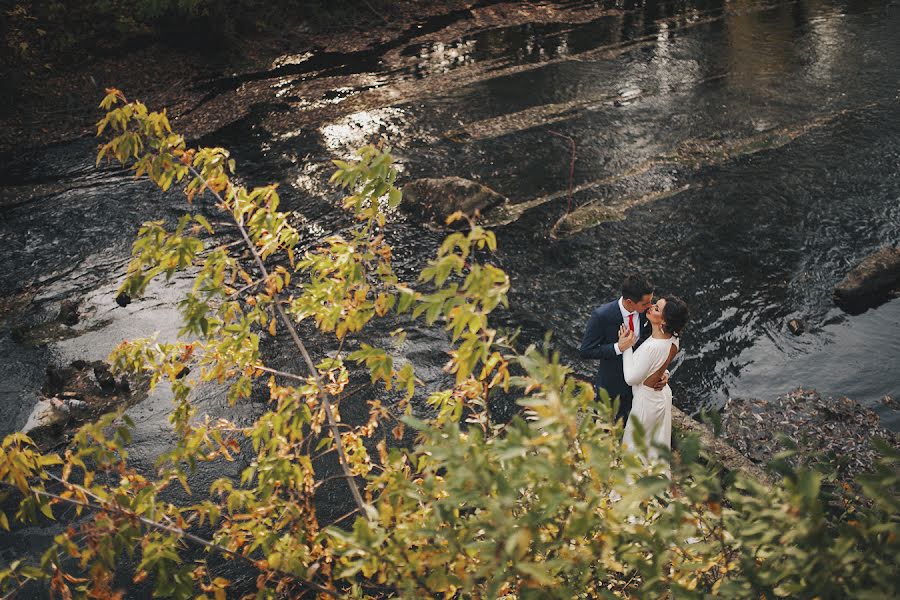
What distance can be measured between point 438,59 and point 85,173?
8326mm

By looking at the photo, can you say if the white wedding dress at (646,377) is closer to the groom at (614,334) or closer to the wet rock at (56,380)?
the groom at (614,334)

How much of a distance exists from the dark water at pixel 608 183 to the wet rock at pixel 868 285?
0.17 metres

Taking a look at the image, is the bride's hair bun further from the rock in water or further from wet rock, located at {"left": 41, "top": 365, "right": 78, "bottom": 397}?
wet rock, located at {"left": 41, "top": 365, "right": 78, "bottom": 397}

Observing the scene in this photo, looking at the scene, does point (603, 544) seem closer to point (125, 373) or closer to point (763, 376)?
point (763, 376)

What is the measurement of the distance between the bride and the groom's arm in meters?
0.15

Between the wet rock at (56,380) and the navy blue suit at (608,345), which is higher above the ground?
the navy blue suit at (608,345)

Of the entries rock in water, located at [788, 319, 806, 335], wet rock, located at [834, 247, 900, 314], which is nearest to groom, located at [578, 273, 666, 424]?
rock in water, located at [788, 319, 806, 335]

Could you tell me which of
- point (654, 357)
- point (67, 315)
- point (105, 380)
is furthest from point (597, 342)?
point (67, 315)

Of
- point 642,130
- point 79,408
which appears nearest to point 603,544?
point 79,408

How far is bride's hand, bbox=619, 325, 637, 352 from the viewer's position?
4.93 meters

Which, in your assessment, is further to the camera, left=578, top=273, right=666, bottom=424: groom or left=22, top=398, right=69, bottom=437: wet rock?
left=22, top=398, right=69, bottom=437: wet rock

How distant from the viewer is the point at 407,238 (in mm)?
9508

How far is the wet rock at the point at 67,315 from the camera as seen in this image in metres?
8.24

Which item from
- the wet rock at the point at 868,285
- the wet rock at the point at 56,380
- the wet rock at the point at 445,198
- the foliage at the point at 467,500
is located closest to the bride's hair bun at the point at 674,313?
the foliage at the point at 467,500
